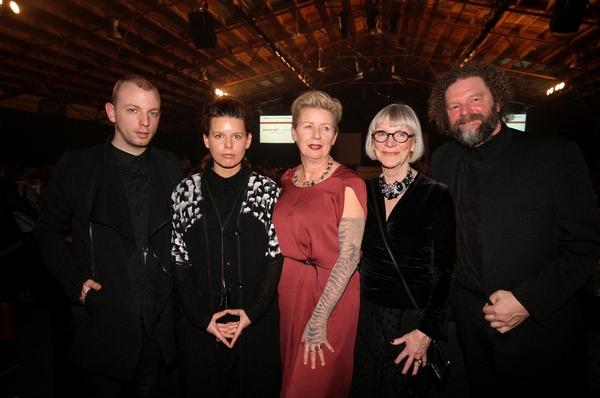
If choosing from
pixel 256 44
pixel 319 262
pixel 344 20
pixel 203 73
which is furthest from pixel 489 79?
pixel 203 73

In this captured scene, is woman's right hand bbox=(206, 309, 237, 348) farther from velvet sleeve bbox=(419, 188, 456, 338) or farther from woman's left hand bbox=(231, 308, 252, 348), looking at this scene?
velvet sleeve bbox=(419, 188, 456, 338)

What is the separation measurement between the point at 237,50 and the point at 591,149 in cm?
1229

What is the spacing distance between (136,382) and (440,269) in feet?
6.00

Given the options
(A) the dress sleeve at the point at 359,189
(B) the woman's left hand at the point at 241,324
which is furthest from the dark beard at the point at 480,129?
(B) the woman's left hand at the point at 241,324

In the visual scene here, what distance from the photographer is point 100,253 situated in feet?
A: 6.08

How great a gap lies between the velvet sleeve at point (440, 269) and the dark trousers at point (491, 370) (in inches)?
8.6

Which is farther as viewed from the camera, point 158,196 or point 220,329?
point 158,196

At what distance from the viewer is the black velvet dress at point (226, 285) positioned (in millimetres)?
1829

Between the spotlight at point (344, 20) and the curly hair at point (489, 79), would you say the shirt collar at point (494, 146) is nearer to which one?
the curly hair at point (489, 79)

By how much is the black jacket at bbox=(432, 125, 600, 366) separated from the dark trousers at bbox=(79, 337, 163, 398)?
1.82 m

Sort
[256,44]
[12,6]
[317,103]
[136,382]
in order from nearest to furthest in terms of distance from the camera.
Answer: [317,103] < [136,382] < [12,6] < [256,44]

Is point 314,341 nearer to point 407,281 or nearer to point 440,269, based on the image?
point 407,281

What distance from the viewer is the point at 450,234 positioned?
175cm

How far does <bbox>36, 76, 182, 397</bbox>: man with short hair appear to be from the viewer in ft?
6.06
